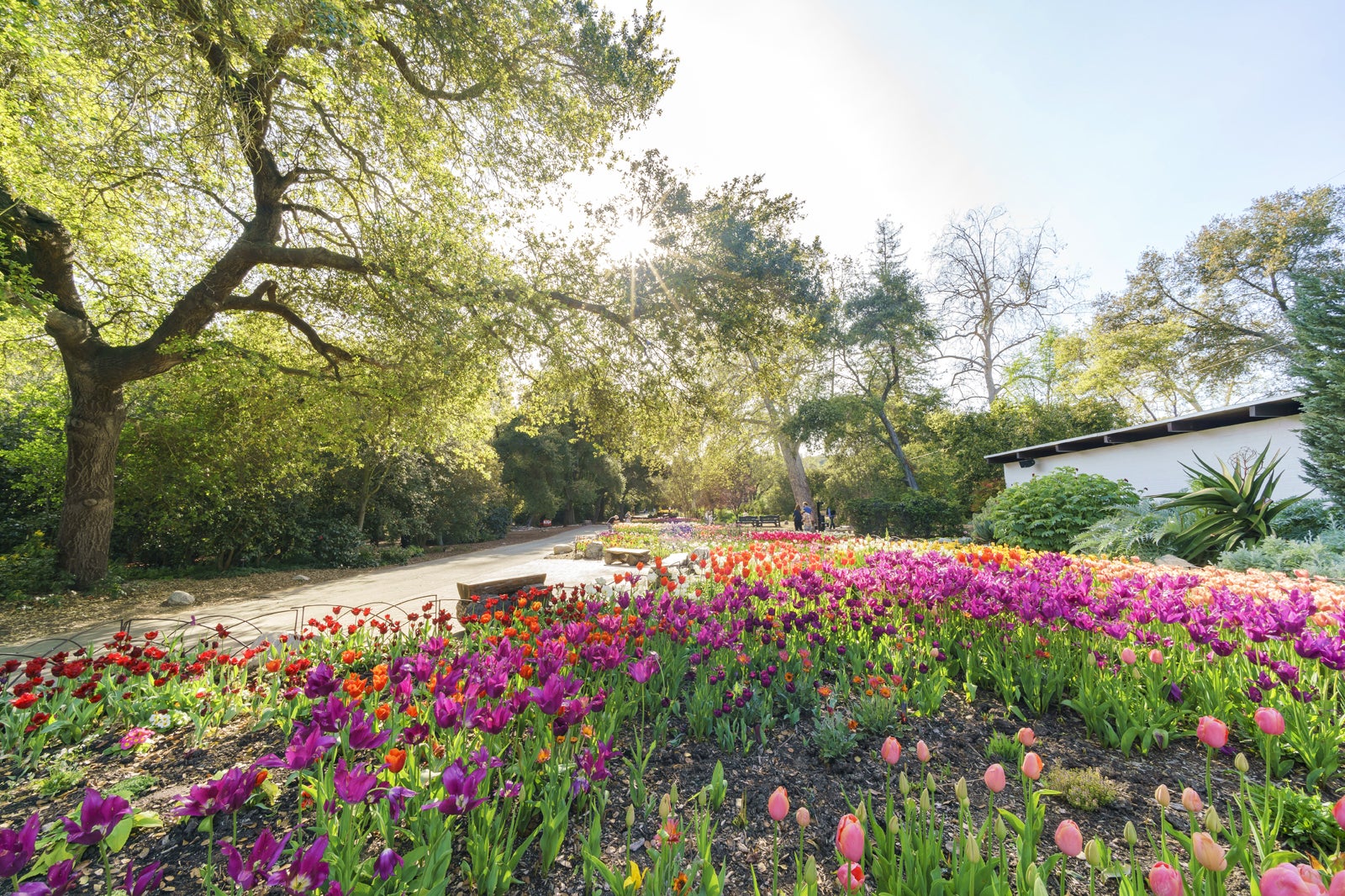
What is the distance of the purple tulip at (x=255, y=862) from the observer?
1.13 meters

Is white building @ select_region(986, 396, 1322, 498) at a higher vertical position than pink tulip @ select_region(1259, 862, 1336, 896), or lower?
higher

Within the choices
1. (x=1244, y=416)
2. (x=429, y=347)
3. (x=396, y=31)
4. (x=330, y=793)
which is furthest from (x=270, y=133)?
(x=1244, y=416)

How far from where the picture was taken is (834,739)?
2439 millimetres

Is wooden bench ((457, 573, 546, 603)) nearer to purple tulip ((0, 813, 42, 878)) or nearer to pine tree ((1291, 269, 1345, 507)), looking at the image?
purple tulip ((0, 813, 42, 878))

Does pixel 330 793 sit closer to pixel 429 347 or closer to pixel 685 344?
pixel 429 347

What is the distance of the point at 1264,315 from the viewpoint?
1941 centimetres

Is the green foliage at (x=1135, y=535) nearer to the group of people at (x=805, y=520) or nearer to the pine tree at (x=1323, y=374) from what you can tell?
the pine tree at (x=1323, y=374)

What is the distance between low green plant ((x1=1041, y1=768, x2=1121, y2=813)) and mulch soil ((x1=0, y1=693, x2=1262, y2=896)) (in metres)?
0.03

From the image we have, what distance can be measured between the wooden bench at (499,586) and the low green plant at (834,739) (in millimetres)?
3240

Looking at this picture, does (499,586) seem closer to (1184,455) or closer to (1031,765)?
(1031,765)

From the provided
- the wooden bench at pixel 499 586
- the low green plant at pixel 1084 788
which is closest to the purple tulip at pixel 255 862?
the low green plant at pixel 1084 788

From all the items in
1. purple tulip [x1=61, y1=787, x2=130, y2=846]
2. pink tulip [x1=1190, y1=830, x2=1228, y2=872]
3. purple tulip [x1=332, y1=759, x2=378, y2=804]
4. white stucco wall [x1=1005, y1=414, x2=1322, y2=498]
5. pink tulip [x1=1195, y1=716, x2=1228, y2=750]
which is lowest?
pink tulip [x1=1190, y1=830, x2=1228, y2=872]

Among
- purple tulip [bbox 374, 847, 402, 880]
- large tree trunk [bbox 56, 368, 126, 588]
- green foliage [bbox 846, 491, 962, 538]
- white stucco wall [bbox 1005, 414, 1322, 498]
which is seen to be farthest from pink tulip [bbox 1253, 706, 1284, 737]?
green foliage [bbox 846, 491, 962, 538]

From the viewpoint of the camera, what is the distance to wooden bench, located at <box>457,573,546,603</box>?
4883mm
